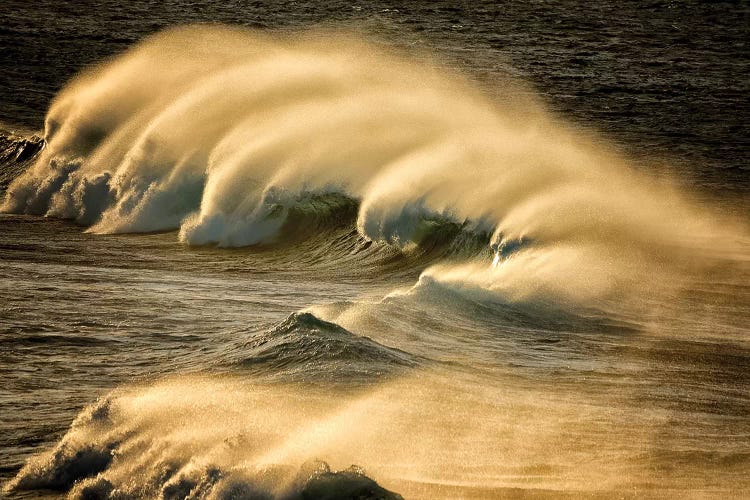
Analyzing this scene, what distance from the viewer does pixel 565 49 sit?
44844mm

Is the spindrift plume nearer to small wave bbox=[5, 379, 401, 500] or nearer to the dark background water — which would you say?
the dark background water

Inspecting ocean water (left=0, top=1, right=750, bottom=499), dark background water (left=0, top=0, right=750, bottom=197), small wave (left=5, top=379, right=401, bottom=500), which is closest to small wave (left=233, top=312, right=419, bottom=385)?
ocean water (left=0, top=1, right=750, bottom=499)

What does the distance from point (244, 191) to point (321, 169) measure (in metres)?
1.41

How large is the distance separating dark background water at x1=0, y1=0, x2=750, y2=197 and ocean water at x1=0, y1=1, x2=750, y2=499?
287mm

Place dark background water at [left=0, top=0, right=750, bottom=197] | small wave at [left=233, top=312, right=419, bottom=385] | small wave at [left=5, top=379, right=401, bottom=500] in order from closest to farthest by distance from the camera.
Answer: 1. small wave at [left=5, top=379, right=401, bottom=500]
2. small wave at [left=233, top=312, right=419, bottom=385]
3. dark background water at [left=0, top=0, right=750, bottom=197]

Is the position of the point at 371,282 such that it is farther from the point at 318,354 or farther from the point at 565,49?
the point at 565,49

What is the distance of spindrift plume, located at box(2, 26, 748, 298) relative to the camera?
17.1 m

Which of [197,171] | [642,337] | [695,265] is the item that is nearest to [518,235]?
[695,265]

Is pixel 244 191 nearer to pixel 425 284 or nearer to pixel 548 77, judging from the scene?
pixel 425 284

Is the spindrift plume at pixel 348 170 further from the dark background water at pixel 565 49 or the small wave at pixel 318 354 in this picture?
the small wave at pixel 318 354

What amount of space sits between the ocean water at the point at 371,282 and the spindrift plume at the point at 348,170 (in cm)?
7

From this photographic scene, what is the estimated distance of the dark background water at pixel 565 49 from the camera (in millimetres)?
31891

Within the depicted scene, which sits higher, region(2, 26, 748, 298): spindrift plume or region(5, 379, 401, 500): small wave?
region(5, 379, 401, 500): small wave

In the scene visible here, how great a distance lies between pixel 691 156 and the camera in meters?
28.7
